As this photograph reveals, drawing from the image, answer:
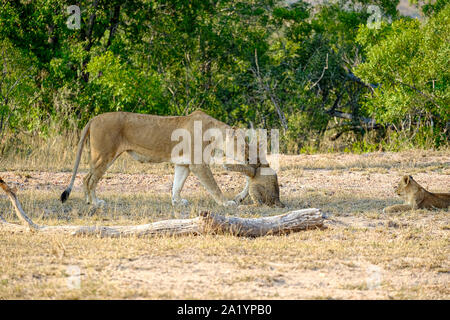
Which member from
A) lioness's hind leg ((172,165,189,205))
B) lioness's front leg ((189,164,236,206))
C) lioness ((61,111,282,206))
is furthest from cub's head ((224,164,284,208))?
lioness's hind leg ((172,165,189,205))

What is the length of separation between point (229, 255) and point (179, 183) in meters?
3.30

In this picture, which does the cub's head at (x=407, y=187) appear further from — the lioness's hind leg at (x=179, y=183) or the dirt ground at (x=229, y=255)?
the lioness's hind leg at (x=179, y=183)

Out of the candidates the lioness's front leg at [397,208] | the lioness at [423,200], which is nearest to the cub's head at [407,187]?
the lioness at [423,200]

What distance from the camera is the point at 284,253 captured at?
6.57 meters

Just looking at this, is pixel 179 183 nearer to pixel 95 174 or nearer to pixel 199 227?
pixel 95 174

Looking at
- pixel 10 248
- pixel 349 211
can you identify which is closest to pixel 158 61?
pixel 349 211

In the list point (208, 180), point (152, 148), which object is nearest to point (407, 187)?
point (208, 180)

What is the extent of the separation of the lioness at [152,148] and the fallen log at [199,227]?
172cm

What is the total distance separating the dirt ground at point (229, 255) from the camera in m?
5.33

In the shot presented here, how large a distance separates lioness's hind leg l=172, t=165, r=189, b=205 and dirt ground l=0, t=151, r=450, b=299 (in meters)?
0.21

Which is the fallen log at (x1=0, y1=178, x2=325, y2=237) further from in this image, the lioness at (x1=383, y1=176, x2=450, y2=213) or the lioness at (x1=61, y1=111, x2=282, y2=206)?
the lioness at (x1=383, y1=176, x2=450, y2=213)

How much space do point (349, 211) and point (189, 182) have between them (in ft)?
11.2

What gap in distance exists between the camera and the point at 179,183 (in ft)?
31.4

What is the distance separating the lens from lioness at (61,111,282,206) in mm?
9289
